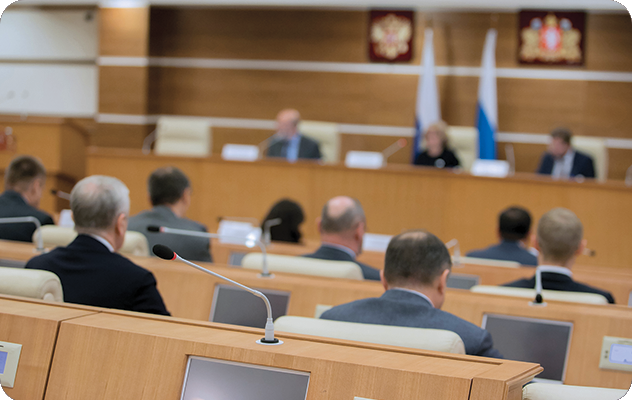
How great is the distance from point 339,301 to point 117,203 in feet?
2.69

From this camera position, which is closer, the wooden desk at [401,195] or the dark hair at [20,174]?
the dark hair at [20,174]


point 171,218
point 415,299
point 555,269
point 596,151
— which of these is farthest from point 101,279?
point 596,151

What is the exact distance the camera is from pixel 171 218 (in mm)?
3359

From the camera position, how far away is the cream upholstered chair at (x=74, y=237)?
280 centimetres

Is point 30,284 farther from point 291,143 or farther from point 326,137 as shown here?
point 326,137

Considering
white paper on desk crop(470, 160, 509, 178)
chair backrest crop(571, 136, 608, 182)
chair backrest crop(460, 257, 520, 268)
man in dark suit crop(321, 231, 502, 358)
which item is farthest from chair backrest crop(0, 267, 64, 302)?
chair backrest crop(571, 136, 608, 182)

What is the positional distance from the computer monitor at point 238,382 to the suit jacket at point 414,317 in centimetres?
48

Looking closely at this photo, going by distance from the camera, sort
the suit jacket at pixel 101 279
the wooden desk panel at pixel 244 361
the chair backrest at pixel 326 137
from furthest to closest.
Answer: the chair backrest at pixel 326 137
the suit jacket at pixel 101 279
the wooden desk panel at pixel 244 361

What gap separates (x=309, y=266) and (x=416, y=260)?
2.33ft

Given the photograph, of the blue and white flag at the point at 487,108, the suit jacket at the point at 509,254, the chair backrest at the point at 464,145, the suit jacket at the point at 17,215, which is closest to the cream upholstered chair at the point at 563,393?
the suit jacket at the point at 509,254

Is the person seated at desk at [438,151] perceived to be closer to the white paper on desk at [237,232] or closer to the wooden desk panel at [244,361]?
the white paper on desk at [237,232]

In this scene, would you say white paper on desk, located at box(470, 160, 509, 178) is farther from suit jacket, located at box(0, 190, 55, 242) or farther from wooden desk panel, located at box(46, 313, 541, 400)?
wooden desk panel, located at box(46, 313, 541, 400)

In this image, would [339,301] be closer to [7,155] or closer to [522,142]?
[7,155]

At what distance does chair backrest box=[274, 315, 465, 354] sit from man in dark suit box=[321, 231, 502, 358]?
0.20m
